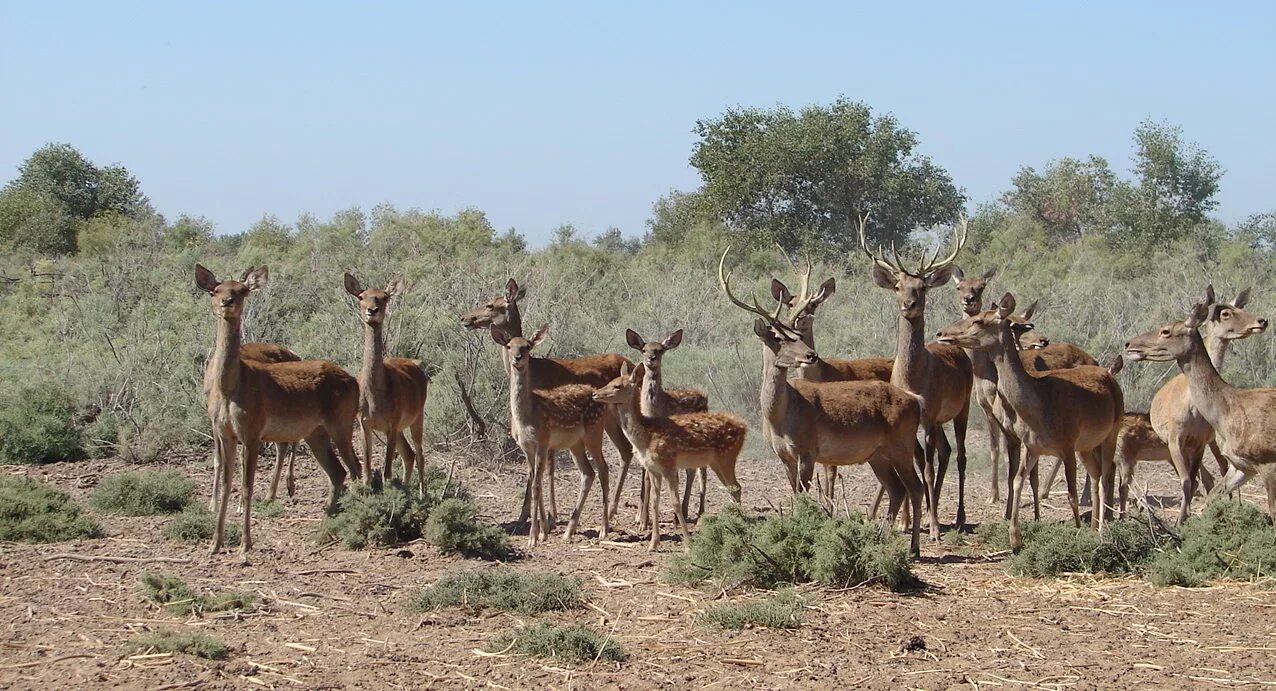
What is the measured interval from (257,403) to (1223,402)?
7.70 metres

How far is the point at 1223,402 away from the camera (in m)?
11.1

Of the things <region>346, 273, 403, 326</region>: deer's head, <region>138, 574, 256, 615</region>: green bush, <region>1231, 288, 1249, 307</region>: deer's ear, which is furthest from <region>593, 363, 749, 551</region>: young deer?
<region>1231, 288, 1249, 307</region>: deer's ear

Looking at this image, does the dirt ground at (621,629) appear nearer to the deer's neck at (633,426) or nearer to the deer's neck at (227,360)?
the deer's neck at (633,426)

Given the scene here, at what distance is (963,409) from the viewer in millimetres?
13703

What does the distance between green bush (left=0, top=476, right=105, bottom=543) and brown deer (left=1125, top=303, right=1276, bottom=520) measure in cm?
892

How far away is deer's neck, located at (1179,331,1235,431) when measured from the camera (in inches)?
438

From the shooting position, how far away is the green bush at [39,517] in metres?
11.8

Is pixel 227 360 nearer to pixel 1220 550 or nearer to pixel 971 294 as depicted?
pixel 971 294

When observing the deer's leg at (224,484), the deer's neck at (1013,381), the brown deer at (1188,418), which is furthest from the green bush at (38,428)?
the brown deer at (1188,418)

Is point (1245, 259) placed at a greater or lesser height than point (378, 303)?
greater

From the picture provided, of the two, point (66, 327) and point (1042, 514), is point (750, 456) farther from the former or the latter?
point (66, 327)

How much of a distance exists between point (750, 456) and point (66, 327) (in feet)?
34.7

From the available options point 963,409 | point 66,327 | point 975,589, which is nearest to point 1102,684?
point 975,589

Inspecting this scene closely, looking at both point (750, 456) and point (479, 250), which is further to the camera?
point (479, 250)
